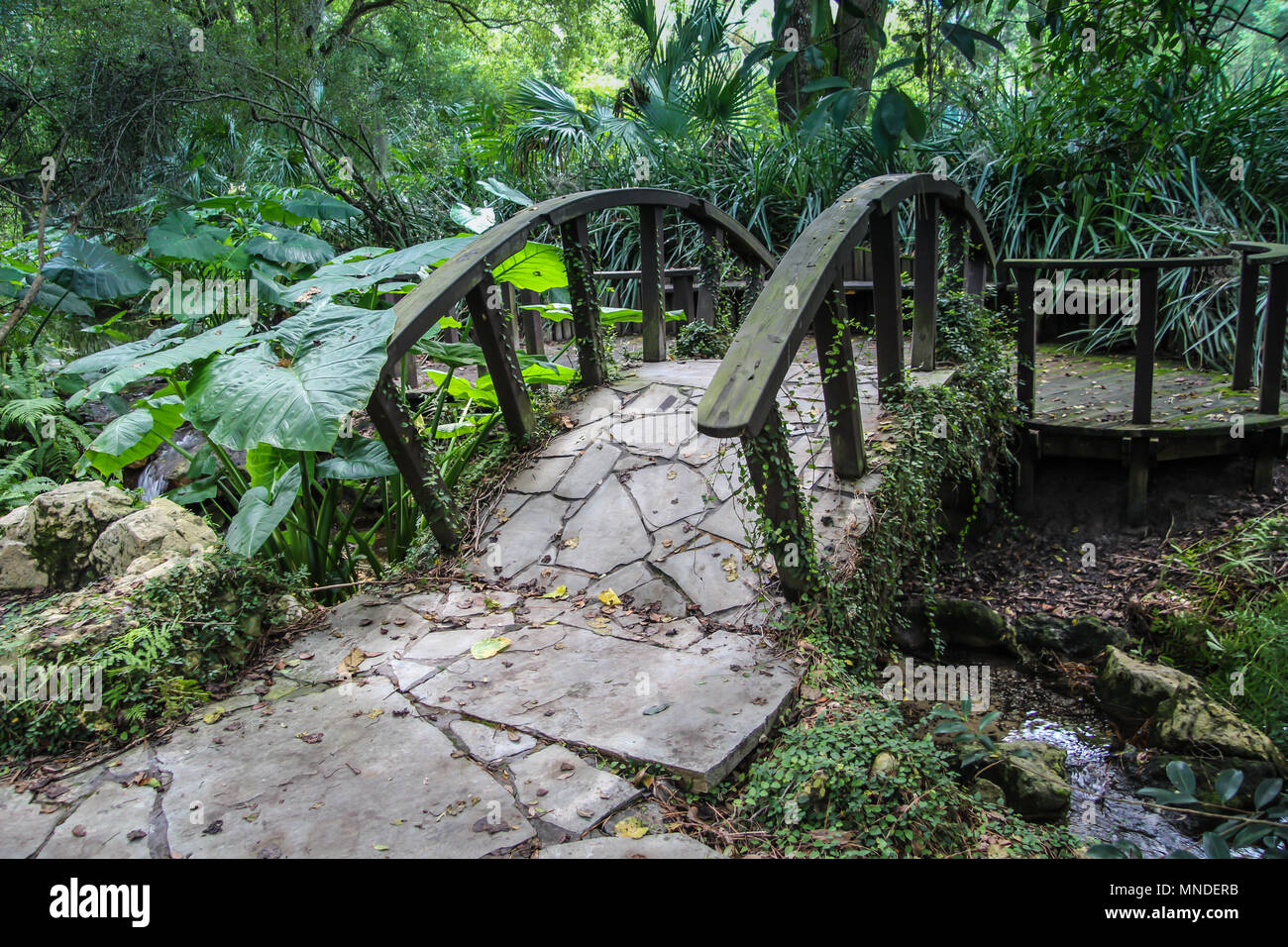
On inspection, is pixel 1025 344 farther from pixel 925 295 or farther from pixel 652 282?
pixel 652 282

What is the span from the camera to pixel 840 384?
3393 mm

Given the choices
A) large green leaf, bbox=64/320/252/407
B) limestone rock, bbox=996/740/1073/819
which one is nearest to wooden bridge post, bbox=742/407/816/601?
limestone rock, bbox=996/740/1073/819

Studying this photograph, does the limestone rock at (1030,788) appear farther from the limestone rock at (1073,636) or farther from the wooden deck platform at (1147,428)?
the wooden deck platform at (1147,428)

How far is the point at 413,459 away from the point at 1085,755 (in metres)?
2.91

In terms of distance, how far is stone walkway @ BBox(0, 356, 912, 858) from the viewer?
6.73 ft

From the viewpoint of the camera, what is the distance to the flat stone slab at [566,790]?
2045 millimetres

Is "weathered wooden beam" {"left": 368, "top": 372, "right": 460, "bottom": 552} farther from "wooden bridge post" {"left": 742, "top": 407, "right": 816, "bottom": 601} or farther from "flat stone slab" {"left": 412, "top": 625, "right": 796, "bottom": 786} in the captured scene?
"wooden bridge post" {"left": 742, "top": 407, "right": 816, "bottom": 601}

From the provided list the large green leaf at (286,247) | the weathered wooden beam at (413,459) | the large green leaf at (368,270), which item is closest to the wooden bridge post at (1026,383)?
the large green leaf at (368,270)

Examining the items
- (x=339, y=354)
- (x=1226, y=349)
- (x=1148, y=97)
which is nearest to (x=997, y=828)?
(x=339, y=354)

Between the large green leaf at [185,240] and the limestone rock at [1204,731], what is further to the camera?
the large green leaf at [185,240]

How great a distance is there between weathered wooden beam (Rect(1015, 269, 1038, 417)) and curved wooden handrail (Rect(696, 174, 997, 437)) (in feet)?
5.22

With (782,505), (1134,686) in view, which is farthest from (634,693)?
(1134,686)

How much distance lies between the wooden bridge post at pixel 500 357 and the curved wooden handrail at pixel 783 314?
1355 millimetres
